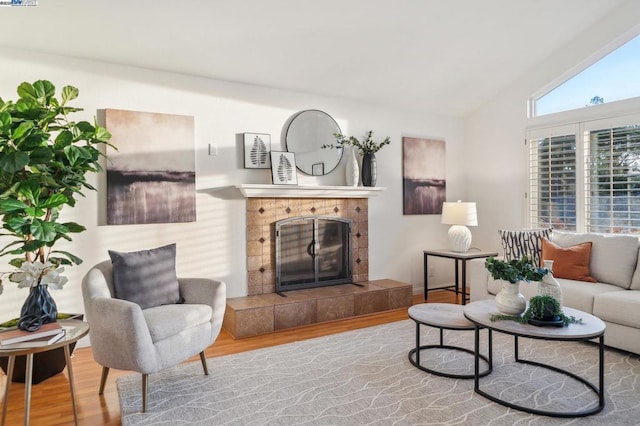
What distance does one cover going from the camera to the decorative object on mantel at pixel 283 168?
4.32 metres

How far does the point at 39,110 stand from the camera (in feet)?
8.55

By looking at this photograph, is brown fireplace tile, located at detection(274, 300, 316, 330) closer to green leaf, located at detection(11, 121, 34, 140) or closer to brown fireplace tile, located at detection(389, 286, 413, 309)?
brown fireplace tile, located at detection(389, 286, 413, 309)

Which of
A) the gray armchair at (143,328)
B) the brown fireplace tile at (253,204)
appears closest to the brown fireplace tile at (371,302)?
the brown fireplace tile at (253,204)

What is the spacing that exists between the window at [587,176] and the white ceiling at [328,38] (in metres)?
1.01

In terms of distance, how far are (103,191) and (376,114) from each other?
313 cm

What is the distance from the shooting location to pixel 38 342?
2141mm

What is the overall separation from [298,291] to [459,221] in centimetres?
208

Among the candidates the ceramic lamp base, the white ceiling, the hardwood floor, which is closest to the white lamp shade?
the ceramic lamp base

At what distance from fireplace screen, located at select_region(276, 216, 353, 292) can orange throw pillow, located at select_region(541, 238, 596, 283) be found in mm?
2100

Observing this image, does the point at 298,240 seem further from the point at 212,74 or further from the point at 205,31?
the point at 205,31

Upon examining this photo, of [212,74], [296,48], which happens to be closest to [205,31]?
[212,74]

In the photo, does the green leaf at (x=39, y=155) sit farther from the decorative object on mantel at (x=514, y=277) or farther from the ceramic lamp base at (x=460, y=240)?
the ceramic lamp base at (x=460, y=240)

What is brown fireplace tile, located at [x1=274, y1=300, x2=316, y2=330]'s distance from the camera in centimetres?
396

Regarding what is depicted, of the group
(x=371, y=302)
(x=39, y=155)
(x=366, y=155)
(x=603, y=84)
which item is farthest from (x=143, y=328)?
(x=603, y=84)
